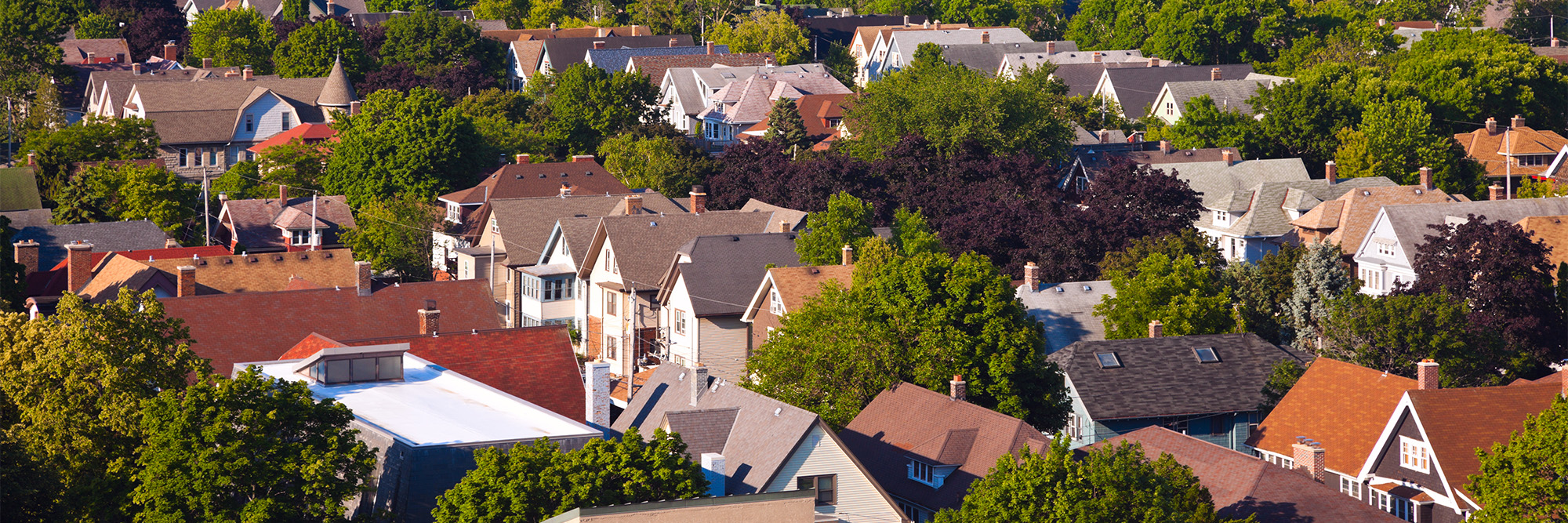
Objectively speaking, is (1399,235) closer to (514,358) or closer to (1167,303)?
(1167,303)

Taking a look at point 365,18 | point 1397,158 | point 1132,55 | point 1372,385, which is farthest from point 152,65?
point 1372,385

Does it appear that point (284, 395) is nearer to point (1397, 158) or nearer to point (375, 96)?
point (375, 96)

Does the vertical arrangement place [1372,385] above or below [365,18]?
below

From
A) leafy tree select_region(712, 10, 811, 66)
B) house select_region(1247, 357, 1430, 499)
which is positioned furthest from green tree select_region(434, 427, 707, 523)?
leafy tree select_region(712, 10, 811, 66)

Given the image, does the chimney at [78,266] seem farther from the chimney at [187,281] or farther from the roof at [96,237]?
the chimney at [187,281]

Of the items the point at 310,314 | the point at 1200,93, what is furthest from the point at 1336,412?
the point at 1200,93

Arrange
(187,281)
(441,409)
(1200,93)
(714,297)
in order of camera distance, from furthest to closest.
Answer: (1200,93) → (714,297) → (187,281) → (441,409)

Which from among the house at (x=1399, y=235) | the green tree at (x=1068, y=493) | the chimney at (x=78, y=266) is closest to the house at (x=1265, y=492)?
the green tree at (x=1068, y=493)
